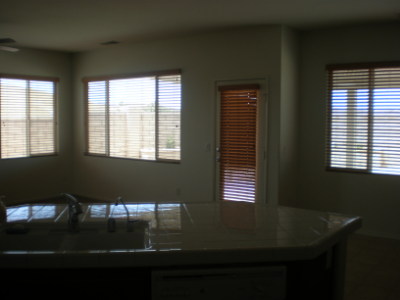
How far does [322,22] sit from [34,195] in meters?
5.38

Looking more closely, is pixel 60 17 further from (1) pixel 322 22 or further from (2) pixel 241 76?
(1) pixel 322 22

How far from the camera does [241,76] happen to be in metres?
5.50

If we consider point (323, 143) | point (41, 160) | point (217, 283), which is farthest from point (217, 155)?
point (217, 283)

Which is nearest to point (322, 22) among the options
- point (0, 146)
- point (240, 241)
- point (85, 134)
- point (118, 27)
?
point (118, 27)

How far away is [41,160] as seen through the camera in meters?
7.33

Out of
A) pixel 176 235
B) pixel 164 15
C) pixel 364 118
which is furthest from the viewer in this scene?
pixel 364 118

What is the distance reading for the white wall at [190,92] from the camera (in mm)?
5324

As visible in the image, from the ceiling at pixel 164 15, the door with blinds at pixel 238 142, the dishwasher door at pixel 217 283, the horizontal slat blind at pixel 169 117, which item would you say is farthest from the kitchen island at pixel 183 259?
the horizontal slat blind at pixel 169 117

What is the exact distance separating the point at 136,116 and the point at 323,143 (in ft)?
9.78

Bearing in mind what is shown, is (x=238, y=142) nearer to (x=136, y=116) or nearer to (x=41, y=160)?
(x=136, y=116)

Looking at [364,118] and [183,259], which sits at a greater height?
[364,118]

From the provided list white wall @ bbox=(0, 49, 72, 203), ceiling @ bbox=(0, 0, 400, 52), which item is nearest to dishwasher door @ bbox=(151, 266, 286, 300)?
ceiling @ bbox=(0, 0, 400, 52)

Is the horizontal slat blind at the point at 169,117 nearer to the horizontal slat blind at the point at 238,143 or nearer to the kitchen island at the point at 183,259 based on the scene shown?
the horizontal slat blind at the point at 238,143

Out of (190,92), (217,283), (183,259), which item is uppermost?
(190,92)
